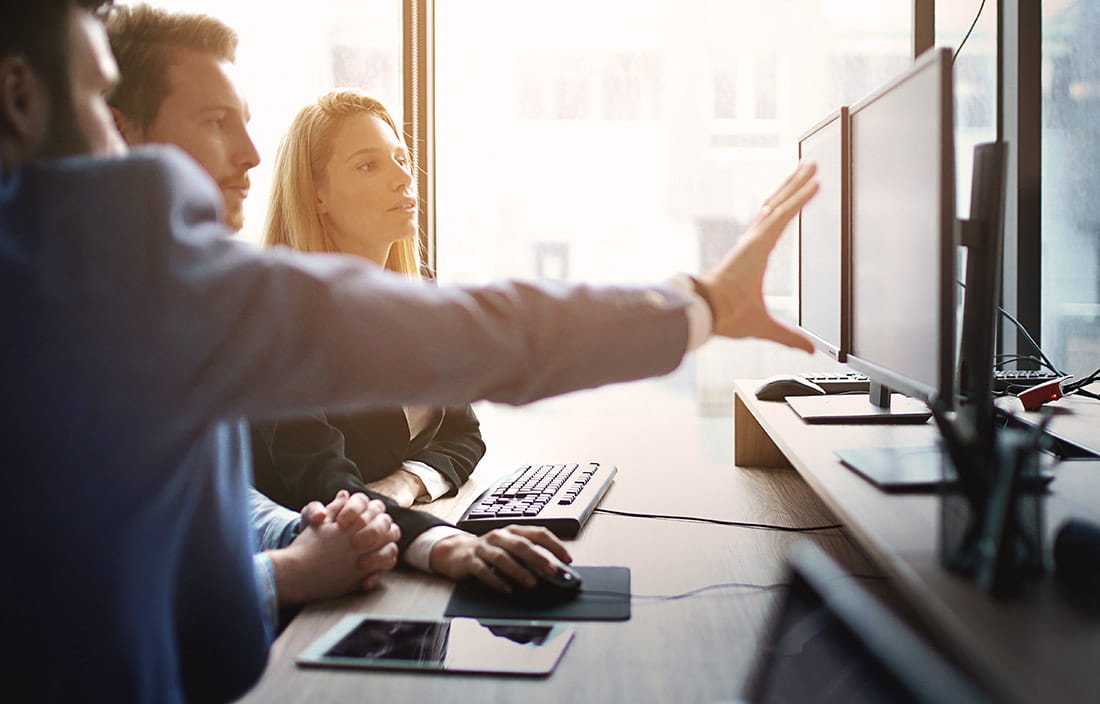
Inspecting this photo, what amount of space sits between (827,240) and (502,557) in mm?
820

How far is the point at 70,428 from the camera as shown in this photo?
0.57 meters

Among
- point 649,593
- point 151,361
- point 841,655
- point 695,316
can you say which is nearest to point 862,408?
point 649,593

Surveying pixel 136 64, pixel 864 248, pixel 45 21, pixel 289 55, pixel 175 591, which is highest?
pixel 289 55

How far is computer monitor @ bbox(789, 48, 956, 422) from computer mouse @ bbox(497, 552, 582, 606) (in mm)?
450

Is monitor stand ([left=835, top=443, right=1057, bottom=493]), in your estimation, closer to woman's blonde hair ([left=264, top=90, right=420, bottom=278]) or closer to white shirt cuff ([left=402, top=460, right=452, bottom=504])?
white shirt cuff ([left=402, top=460, right=452, bottom=504])

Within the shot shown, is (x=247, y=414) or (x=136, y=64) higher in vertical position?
(x=136, y=64)

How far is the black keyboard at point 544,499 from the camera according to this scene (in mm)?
1282

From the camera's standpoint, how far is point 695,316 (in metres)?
0.75

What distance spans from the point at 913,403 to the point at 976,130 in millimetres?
1311

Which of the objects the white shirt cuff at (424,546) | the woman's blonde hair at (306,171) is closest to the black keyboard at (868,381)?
the white shirt cuff at (424,546)

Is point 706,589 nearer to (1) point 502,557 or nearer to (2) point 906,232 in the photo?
(1) point 502,557

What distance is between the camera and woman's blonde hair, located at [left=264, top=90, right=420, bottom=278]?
70.6 inches

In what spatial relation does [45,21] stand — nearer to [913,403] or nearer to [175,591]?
[175,591]

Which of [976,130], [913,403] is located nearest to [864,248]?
[913,403]
